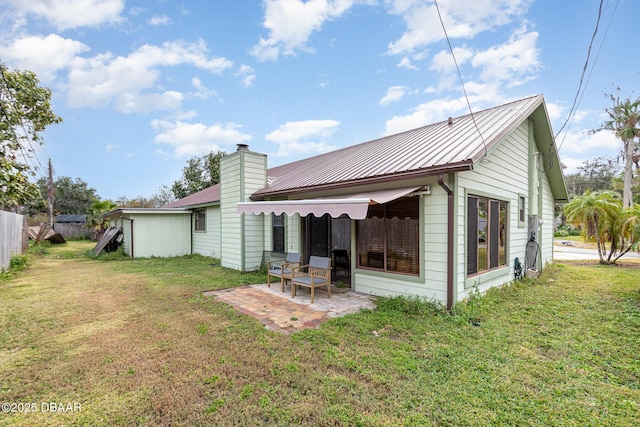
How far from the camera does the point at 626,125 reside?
30875mm

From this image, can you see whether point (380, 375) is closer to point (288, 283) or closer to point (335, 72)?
point (288, 283)

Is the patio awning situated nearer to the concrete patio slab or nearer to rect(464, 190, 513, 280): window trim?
rect(464, 190, 513, 280): window trim

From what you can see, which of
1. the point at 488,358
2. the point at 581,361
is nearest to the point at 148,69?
the point at 488,358

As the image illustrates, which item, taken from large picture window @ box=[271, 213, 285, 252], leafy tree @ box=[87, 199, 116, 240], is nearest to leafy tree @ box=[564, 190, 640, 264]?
large picture window @ box=[271, 213, 285, 252]

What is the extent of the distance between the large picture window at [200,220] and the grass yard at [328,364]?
412 inches

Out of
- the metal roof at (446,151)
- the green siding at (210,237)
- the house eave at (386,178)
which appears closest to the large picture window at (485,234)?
the metal roof at (446,151)

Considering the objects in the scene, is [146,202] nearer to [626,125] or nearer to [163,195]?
[163,195]

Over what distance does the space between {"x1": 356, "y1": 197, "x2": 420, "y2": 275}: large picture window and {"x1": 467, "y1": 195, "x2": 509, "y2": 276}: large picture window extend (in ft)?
4.76

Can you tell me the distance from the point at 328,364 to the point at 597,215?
18774mm

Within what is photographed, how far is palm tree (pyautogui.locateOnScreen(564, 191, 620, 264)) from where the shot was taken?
1543cm

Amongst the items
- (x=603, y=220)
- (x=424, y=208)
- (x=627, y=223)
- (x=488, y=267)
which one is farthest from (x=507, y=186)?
(x=603, y=220)

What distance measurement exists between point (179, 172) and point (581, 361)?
1598 inches

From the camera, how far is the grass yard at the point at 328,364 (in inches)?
139

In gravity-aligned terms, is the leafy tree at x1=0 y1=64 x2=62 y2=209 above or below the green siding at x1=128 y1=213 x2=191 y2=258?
above
